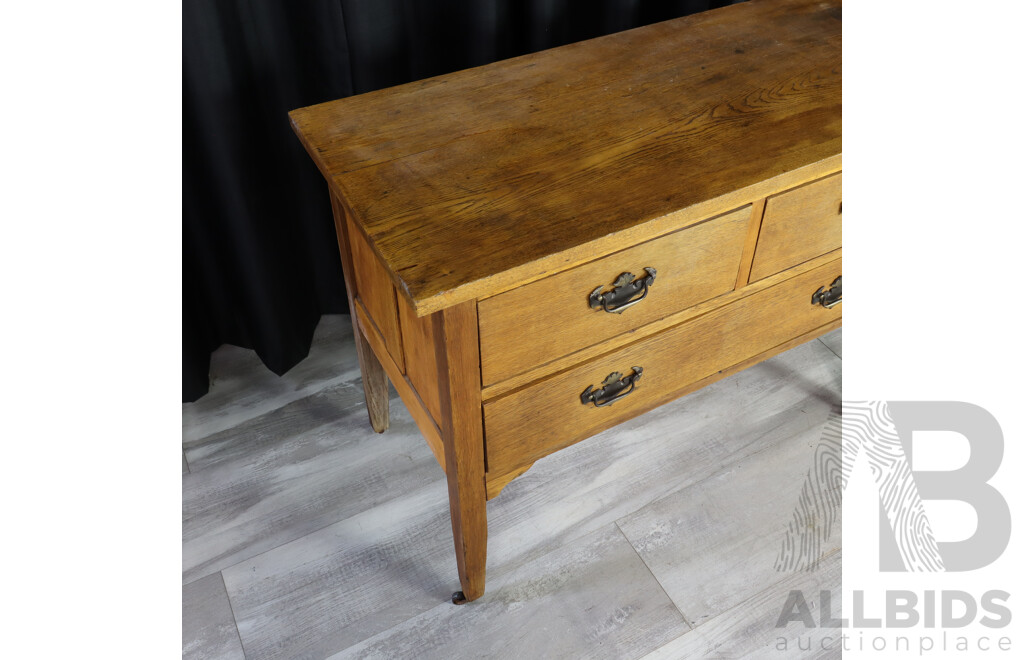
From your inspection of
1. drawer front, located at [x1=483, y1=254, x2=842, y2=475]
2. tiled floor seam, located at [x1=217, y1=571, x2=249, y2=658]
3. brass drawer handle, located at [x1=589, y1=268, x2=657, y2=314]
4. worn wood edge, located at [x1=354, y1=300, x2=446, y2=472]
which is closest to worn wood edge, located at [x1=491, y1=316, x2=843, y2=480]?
drawer front, located at [x1=483, y1=254, x2=842, y2=475]

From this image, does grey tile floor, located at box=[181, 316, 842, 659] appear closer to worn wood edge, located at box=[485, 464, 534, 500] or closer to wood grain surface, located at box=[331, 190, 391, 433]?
wood grain surface, located at box=[331, 190, 391, 433]

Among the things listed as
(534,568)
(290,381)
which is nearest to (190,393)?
(290,381)

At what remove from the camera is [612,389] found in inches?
43.8

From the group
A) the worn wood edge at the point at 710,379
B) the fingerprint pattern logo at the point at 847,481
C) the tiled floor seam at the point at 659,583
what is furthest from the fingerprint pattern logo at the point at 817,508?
the worn wood edge at the point at 710,379

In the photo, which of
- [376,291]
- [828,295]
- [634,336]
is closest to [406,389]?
[376,291]

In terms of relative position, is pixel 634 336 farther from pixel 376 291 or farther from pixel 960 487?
pixel 960 487

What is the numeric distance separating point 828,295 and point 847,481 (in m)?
0.46

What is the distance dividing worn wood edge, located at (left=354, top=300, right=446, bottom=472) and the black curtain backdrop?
338mm

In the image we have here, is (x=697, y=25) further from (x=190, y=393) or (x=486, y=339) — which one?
(x=190, y=393)

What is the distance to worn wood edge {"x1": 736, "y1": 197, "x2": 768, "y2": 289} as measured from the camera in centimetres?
103

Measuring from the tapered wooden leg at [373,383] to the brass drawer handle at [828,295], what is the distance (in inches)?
31.1
